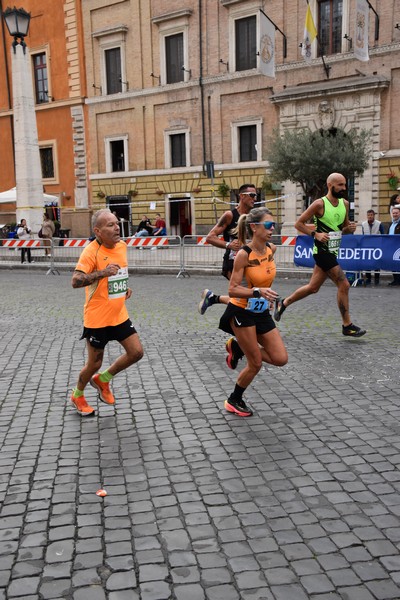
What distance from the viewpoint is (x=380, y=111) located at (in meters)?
26.2

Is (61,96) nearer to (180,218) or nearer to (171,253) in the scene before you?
(180,218)

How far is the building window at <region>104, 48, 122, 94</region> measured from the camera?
113ft

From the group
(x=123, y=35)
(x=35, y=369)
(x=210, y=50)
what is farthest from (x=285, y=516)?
(x=123, y=35)

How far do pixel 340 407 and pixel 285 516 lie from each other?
1991mm

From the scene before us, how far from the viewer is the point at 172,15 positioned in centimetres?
3134

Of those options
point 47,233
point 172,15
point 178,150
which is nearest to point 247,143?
point 178,150

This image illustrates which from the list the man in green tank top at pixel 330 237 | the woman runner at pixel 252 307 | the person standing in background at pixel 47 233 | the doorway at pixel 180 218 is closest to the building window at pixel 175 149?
the doorway at pixel 180 218

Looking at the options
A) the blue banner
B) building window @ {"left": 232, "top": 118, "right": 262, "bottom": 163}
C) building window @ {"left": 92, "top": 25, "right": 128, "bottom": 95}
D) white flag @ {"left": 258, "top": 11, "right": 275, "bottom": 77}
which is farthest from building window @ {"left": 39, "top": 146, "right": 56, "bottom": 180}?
the blue banner

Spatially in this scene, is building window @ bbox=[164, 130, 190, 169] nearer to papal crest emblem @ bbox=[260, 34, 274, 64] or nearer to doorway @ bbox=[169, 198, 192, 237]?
doorway @ bbox=[169, 198, 192, 237]

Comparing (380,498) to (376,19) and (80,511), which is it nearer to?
(80,511)

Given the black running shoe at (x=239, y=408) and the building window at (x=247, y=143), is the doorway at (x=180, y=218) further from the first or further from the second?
the black running shoe at (x=239, y=408)

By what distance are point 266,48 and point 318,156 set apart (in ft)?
16.6

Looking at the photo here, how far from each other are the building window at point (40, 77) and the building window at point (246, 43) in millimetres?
13149

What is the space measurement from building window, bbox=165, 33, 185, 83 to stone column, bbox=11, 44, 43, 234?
35.1 feet
